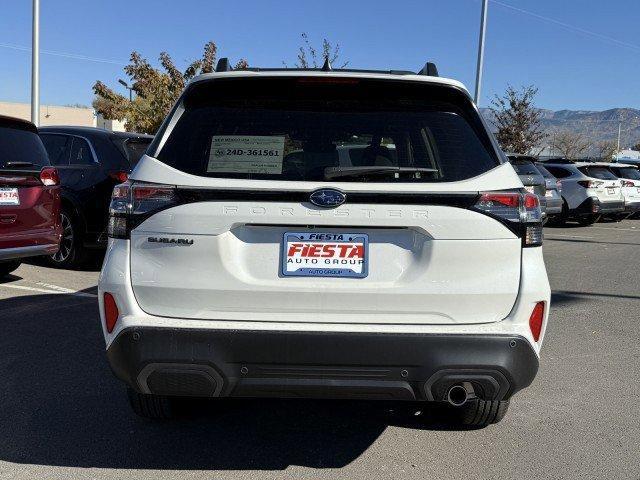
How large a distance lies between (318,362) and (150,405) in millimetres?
1264

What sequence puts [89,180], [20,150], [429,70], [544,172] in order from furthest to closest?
[544,172]
[89,180]
[20,150]
[429,70]

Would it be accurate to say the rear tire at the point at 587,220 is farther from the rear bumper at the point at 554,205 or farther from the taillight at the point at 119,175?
the taillight at the point at 119,175

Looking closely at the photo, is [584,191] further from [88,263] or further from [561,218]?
[88,263]

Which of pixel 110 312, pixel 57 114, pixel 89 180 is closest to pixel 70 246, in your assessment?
pixel 89 180

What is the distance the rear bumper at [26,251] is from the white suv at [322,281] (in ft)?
13.9

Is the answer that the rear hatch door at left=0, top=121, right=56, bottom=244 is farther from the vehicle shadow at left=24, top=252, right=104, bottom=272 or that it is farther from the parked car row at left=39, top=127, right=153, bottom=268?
the vehicle shadow at left=24, top=252, right=104, bottom=272

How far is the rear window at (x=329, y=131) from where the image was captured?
303 cm

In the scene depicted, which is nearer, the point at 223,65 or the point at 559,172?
the point at 223,65

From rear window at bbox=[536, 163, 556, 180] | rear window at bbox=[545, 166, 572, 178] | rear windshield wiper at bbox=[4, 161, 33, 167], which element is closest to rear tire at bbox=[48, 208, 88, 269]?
rear windshield wiper at bbox=[4, 161, 33, 167]

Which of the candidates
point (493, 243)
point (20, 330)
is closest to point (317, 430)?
point (493, 243)

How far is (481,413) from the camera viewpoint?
379 centimetres

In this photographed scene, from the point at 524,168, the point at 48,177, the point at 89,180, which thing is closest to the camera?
the point at 48,177

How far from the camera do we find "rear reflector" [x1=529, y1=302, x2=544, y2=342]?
3.03m

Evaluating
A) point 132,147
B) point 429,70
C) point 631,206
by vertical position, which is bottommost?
point 631,206
